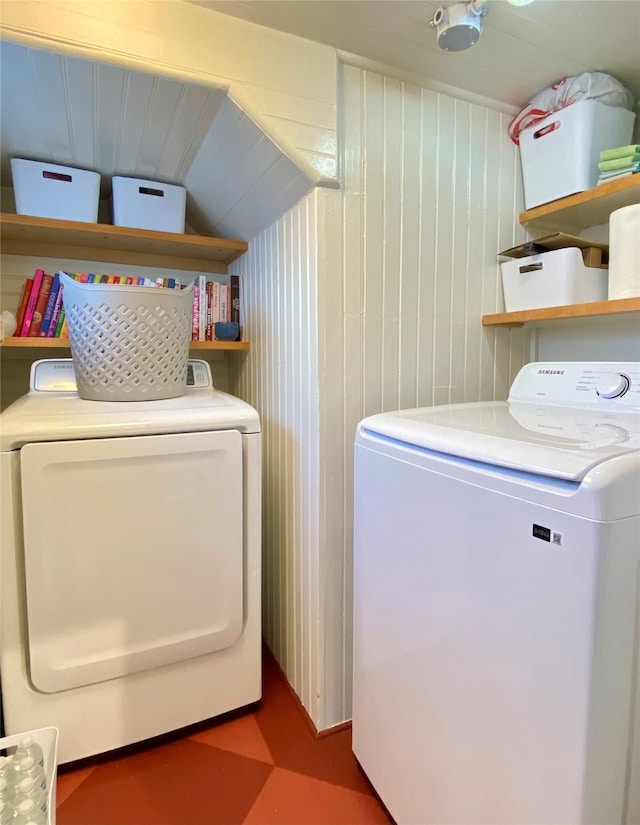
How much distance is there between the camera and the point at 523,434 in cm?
86

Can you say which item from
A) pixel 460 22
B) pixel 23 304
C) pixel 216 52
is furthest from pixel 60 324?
pixel 460 22

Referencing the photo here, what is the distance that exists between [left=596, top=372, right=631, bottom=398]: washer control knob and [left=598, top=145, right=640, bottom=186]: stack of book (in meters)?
0.61

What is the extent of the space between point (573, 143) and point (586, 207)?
0.20 metres

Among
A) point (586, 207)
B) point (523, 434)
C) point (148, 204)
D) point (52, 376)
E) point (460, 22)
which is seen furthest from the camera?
point (148, 204)

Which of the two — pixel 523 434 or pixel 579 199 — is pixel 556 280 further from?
pixel 523 434

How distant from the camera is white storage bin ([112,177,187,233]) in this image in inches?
67.9

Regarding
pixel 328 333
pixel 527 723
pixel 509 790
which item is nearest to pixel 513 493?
pixel 527 723

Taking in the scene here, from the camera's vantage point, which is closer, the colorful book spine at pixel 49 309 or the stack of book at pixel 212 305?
the colorful book spine at pixel 49 309

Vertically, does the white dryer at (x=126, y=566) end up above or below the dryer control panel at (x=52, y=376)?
below

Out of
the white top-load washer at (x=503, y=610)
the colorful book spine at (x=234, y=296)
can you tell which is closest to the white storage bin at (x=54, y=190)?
the colorful book spine at (x=234, y=296)

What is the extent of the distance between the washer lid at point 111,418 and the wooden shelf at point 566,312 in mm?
910

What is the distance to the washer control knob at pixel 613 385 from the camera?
1124mm

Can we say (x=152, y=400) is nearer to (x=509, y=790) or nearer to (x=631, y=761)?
(x=509, y=790)

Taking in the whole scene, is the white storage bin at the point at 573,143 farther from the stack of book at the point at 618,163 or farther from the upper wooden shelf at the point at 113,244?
the upper wooden shelf at the point at 113,244
